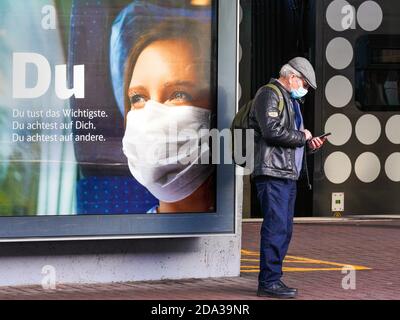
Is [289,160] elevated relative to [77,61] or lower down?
lower down

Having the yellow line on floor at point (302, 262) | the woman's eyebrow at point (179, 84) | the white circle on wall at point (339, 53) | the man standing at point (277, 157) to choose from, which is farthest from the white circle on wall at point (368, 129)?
the man standing at point (277, 157)

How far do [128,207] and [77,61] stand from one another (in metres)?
1.25

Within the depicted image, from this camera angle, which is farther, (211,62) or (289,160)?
A: (211,62)

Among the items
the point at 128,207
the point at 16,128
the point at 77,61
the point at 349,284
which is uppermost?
the point at 77,61

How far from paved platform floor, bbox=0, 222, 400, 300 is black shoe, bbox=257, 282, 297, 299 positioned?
12 cm

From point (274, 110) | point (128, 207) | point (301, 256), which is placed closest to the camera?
point (274, 110)

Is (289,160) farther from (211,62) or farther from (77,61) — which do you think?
(77,61)

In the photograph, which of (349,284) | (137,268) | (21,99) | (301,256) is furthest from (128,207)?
(301,256)

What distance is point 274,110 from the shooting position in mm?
7789

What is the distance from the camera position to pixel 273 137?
7.71 metres

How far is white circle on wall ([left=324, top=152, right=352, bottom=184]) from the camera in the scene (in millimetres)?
13500

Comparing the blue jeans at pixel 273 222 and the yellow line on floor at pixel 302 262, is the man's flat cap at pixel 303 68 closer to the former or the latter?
the blue jeans at pixel 273 222

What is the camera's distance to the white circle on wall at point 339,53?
44.2 ft

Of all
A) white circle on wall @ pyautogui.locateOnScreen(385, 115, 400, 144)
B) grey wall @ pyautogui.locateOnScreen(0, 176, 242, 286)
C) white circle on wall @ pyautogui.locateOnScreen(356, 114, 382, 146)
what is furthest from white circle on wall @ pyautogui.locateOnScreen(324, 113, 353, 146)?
grey wall @ pyautogui.locateOnScreen(0, 176, 242, 286)
